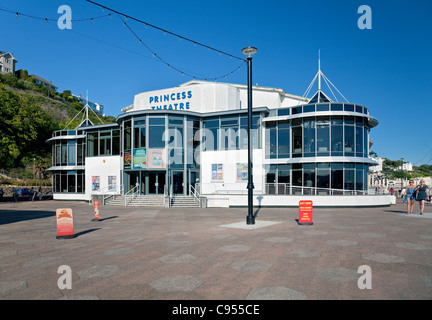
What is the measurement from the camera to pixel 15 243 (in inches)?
355

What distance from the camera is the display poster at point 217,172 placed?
2550 centimetres

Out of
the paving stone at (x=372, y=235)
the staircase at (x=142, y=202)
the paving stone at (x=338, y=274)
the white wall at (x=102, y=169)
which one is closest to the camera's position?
the paving stone at (x=338, y=274)

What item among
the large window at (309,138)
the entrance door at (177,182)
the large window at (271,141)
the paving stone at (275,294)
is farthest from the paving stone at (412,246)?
the entrance door at (177,182)

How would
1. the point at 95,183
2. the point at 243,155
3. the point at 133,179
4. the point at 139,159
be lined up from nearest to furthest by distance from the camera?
1. the point at 139,159
2. the point at 243,155
3. the point at 133,179
4. the point at 95,183

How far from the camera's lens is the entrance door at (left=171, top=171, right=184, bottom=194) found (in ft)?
81.4

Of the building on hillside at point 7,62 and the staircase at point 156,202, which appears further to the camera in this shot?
the building on hillside at point 7,62

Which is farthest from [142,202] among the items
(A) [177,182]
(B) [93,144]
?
(B) [93,144]

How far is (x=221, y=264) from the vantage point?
21.2 feet

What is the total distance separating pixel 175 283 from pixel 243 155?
20048mm

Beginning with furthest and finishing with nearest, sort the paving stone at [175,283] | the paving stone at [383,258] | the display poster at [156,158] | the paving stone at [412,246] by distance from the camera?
the display poster at [156,158], the paving stone at [412,246], the paving stone at [383,258], the paving stone at [175,283]

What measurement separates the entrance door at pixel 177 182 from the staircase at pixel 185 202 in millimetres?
1407

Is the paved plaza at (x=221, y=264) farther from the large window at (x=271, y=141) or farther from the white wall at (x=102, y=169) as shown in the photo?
the white wall at (x=102, y=169)

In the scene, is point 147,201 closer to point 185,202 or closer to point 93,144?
point 185,202

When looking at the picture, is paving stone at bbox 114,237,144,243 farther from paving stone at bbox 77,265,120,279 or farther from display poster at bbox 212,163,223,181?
display poster at bbox 212,163,223,181
